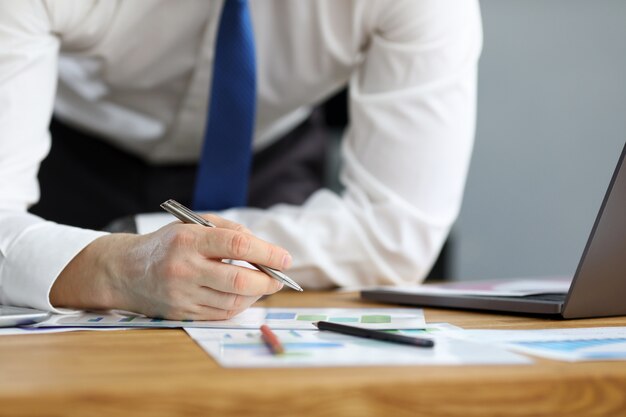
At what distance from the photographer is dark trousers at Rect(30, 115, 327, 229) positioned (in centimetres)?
171

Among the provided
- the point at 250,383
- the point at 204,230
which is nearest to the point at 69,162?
the point at 204,230

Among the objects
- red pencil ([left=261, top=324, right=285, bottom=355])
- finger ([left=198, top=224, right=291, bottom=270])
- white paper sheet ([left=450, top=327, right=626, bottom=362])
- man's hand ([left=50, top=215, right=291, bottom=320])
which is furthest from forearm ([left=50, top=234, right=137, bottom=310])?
white paper sheet ([left=450, top=327, right=626, bottom=362])

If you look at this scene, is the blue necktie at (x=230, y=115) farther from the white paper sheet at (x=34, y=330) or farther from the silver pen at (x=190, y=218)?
the white paper sheet at (x=34, y=330)

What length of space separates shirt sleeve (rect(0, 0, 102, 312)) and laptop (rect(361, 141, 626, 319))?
1.45 feet

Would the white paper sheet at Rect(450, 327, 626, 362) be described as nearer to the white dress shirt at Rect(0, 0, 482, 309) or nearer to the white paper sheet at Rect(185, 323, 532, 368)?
the white paper sheet at Rect(185, 323, 532, 368)

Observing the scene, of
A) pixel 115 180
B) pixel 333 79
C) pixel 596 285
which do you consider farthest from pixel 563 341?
pixel 115 180

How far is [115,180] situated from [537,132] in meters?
1.66

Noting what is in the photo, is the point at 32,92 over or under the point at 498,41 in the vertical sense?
over

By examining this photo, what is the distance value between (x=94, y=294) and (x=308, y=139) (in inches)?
44.3

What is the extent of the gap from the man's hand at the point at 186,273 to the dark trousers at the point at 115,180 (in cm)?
92

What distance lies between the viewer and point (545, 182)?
2842mm

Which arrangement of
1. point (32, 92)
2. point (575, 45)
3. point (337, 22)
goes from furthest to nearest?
point (575, 45) → point (337, 22) → point (32, 92)

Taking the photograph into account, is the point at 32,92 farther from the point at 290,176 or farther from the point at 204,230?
the point at 290,176

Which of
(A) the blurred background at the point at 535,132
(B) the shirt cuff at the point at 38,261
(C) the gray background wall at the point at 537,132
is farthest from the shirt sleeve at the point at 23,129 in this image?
(C) the gray background wall at the point at 537,132
